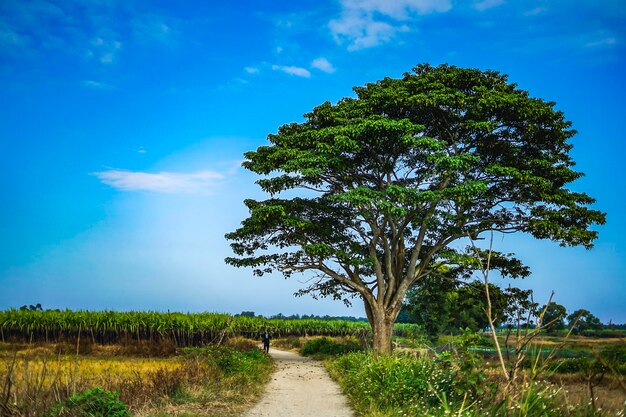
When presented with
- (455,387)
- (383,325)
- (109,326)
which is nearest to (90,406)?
(455,387)

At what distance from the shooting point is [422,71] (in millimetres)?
25094

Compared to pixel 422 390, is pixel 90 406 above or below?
above

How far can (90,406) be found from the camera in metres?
7.67

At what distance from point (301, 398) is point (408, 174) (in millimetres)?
14132

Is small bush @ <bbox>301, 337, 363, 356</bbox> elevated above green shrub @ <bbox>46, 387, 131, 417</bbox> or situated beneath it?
situated beneath

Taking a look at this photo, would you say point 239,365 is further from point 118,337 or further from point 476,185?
point 118,337

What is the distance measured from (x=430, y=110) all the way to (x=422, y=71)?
2.77 metres

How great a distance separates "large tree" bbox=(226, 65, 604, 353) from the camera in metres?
21.6

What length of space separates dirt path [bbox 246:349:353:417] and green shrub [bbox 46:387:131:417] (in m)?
3.85

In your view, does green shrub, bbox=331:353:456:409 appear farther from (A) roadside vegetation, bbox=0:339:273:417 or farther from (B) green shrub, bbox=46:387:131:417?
(B) green shrub, bbox=46:387:131:417

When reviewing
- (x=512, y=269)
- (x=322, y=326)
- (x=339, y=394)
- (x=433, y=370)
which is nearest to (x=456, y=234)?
(x=512, y=269)

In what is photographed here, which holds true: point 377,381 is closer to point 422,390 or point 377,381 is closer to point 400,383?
point 400,383

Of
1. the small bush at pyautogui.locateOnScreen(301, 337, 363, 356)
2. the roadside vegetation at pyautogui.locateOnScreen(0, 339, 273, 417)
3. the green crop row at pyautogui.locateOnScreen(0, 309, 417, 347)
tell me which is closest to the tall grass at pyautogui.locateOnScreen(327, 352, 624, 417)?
the roadside vegetation at pyautogui.locateOnScreen(0, 339, 273, 417)

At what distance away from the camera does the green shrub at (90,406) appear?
7.37 metres
